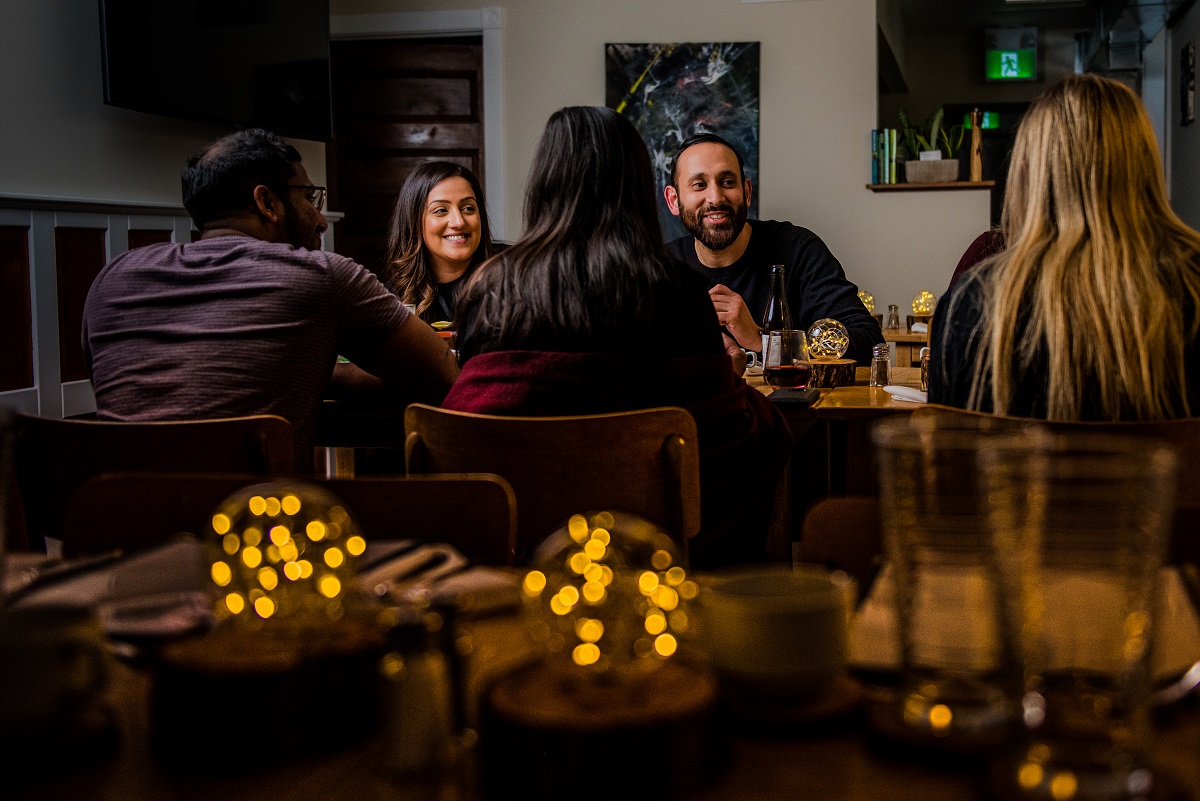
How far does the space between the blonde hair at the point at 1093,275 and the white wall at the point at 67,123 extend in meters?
2.71

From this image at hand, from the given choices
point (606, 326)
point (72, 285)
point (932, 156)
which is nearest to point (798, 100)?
point (932, 156)

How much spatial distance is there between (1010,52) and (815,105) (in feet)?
18.1

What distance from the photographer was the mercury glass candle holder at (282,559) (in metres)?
0.60

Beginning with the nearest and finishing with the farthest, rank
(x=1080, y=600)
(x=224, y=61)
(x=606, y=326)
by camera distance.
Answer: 1. (x=1080, y=600)
2. (x=606, y=326)
3. (x=224, y=61)

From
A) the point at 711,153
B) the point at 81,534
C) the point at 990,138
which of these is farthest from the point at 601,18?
the point at 990,138

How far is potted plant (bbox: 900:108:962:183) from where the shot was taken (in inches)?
221

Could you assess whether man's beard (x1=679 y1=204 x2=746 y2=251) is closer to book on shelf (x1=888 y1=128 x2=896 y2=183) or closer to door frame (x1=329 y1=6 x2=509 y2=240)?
book on shelf (x1=888 y1=128 x2=896 y2=183)

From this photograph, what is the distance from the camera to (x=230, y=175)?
2256 mm

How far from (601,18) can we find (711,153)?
8.19 ft

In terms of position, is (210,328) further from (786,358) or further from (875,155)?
(875,155)

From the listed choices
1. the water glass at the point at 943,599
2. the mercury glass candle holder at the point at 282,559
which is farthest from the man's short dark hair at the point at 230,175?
the water glass at the point at 943,599

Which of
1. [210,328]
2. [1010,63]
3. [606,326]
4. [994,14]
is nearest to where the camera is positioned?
[606,326]

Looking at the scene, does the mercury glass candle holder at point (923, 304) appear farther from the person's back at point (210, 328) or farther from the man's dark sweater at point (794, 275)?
the person's back at point (210, 328)

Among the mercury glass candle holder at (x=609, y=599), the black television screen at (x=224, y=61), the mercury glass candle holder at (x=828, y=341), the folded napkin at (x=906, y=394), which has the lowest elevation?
the folded napkin at (x=906, y=394)
